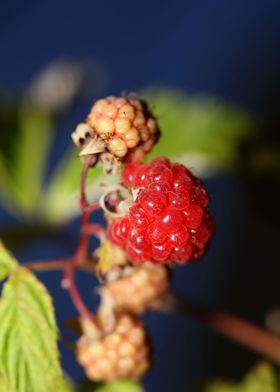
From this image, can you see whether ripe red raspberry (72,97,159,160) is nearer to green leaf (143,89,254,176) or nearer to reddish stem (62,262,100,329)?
reddish stem (62,262,100,329)

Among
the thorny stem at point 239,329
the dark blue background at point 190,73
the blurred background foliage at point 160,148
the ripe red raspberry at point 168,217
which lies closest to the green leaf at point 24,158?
the blurred background foliage at point 160,148

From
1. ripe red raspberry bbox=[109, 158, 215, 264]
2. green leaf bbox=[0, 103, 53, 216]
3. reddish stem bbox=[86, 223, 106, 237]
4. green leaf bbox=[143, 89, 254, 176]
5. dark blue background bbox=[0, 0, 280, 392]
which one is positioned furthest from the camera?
dark blue background bbox=[0, 0, 280, 392]

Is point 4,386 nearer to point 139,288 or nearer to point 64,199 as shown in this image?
point 139,288

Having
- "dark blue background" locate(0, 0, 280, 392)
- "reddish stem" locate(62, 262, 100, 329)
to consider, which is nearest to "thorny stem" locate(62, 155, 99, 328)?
"reddish stem" locate(62, 262, 100, 329)

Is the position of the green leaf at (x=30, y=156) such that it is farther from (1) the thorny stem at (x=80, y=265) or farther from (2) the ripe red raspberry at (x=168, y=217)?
(2) the ripe red raspberry at (x=168, y=217)

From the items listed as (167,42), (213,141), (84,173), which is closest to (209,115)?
(213,141)

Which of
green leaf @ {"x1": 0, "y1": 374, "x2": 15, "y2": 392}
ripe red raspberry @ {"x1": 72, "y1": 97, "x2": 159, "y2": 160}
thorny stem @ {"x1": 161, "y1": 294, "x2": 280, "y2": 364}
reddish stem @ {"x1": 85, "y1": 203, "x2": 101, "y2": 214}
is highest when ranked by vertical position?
ripe red raspberry @ {"x1": 72, "y1": 97, "x2": 159, "y2": 160}
